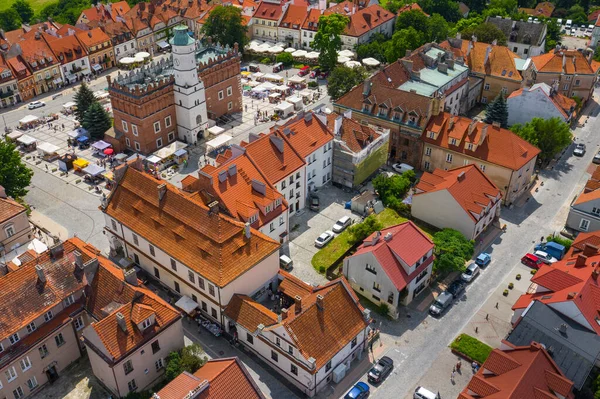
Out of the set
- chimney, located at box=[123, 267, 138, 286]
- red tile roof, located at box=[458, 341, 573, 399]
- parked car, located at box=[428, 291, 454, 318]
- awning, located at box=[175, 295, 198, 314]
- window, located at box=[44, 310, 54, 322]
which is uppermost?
chimney, located at box=[123, 267, 138, 286]

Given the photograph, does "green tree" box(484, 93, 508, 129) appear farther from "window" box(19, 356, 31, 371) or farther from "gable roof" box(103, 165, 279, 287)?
"window" box(19, 356, 31, 371)

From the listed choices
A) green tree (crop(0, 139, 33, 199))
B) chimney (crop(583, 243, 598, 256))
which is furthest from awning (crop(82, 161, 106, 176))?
chimney (crop(583, 243, 598, 256))

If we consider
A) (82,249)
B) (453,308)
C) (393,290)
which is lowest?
(453,308)

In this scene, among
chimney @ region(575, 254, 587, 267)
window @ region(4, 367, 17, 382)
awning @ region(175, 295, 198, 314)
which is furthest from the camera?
awning @ region(175, 295, 198, 314)

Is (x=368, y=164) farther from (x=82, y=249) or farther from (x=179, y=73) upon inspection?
(x=82, y=249)

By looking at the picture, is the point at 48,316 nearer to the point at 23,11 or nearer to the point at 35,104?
the point at 35,104

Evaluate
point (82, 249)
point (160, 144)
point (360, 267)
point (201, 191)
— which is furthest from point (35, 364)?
point (160, 144)
